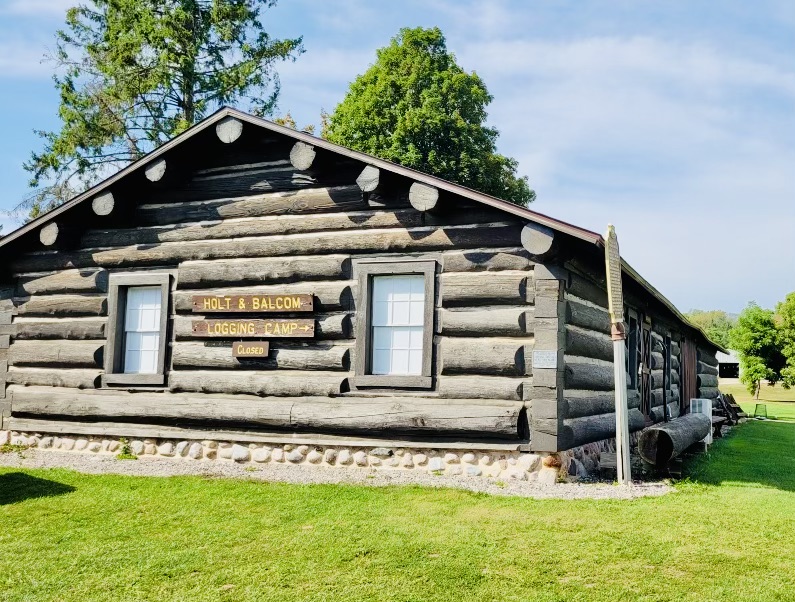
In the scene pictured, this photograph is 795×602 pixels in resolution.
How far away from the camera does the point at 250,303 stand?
11977 mm

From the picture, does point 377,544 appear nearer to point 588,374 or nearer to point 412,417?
point 412,417

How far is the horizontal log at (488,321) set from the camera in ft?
34.3

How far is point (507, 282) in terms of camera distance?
34.6ft

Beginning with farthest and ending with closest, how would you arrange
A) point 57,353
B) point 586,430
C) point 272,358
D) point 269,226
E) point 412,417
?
point 57,353, point 269,226, point 272,358, point 586,430, point 412,417

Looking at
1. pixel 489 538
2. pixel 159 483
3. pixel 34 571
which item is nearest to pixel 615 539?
pixel 489 538

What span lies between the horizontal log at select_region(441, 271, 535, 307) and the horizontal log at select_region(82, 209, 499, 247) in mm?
791

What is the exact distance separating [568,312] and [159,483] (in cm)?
583

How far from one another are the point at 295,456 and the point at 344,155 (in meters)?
4.38

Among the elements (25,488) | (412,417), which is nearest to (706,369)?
(412,417)

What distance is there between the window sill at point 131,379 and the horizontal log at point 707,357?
85.2 feet

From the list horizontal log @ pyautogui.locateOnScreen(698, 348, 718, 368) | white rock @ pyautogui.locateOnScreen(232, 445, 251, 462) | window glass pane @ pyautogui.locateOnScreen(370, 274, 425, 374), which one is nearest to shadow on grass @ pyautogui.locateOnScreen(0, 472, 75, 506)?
white rock @ pyautogui.locateOnScreen(232, 445, 251, 462)

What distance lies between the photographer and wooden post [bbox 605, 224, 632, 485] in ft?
33.0

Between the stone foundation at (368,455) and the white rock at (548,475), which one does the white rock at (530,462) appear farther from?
the white rock at (548,475)

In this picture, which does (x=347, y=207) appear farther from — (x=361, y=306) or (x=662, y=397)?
(x=662, y=397)
